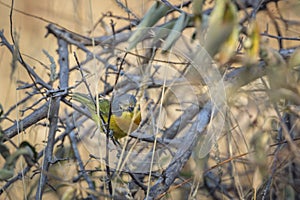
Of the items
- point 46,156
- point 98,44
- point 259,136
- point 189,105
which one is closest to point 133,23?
point 98,44

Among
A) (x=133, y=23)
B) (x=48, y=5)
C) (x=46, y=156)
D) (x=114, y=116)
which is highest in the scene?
(x=48, y=5)

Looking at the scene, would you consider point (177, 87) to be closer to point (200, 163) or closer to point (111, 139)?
point (111, 139)

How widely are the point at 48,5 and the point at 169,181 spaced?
6.90ft

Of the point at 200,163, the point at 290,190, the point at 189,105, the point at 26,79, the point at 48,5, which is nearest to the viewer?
the point at 200,163

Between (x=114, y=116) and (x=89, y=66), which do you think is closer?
(x=114, y=116)

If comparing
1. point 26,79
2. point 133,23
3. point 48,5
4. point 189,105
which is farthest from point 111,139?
point 48,5

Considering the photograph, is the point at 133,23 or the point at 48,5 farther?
the point at 48,5

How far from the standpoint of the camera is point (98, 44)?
8.22ft

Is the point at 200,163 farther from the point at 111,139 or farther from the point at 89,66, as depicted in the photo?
the point at 89,66

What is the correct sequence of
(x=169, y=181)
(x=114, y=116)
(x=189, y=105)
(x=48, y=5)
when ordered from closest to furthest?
(x=169, y=181), (x=114, y=116), (x=189, y=105), (x=48, y=5)

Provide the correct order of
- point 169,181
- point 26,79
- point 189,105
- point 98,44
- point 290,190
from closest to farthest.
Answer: point 169,181 → point 290,190 → point 189,105 → point 98,44 → point 26,79

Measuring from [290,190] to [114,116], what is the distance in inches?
25.8

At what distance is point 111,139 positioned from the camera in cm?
195

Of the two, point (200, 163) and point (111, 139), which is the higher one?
point (111, 139)
